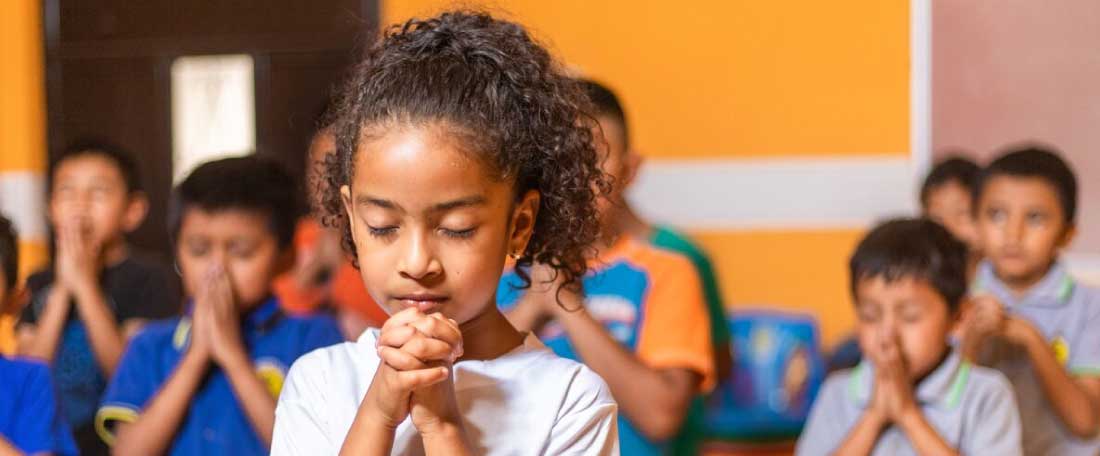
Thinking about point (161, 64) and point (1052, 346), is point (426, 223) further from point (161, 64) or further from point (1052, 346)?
point (161, 64)

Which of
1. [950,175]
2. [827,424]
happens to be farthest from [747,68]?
[827,424]

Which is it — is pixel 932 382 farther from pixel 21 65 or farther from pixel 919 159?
pixel 21 65

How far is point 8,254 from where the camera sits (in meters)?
2.41

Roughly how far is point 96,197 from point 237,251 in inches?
39.8

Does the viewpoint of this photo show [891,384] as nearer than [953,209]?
Yes

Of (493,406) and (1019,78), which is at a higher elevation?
(1019,78)

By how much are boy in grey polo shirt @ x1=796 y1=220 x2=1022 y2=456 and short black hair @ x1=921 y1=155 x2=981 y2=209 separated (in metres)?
1.00

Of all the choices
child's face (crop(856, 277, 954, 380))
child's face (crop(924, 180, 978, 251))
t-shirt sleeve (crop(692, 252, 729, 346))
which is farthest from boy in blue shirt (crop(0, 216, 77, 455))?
child's face (crop(924, 180, 978, 251))

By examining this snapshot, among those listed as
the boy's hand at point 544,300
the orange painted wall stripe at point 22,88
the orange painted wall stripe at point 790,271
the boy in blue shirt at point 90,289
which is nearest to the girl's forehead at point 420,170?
the boy's hand at point 544,300

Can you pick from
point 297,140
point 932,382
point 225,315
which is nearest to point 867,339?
point 932,382

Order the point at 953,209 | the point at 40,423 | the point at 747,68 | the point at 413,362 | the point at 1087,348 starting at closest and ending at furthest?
the point at 413,362 < the point at 40,423 < the point at 1087,348 < the point at 953,209 < the point at 747,68

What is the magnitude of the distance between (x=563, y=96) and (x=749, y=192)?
2654 millimetres

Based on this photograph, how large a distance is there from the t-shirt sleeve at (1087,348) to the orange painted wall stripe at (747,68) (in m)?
1.20

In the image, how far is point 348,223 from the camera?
1.62 meters
